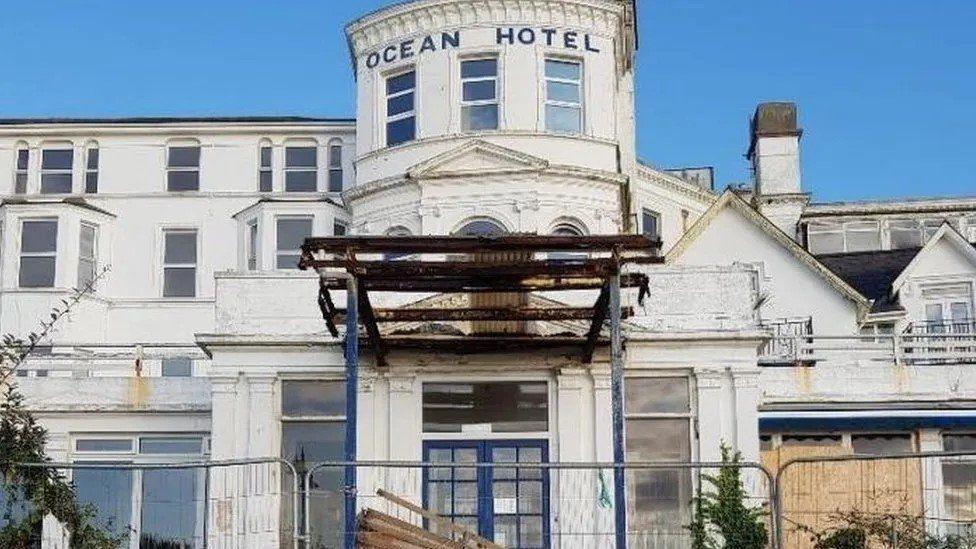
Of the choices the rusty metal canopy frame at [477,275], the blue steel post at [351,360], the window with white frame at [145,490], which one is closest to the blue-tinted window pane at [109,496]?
the window with white frame at [145,490]

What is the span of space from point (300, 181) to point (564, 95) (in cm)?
967

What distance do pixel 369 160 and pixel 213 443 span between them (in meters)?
9.69

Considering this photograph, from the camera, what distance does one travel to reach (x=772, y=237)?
36.0 m

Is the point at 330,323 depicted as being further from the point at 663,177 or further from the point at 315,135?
the point at 663,177

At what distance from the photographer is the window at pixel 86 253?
36.3 meters

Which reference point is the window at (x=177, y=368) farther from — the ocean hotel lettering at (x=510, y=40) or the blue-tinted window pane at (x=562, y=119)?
the blue-tinted window pane at (x=562, y=119)

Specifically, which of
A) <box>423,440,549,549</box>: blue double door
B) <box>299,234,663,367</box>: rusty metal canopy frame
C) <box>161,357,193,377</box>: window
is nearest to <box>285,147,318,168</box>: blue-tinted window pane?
<box>161,357,193,377</box>: window

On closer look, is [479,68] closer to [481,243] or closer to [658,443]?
[658,443]

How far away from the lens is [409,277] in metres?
19.3

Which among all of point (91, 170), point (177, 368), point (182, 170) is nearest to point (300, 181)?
point (182, 170)

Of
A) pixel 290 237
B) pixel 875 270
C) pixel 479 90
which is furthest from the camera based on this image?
pixel 875 270

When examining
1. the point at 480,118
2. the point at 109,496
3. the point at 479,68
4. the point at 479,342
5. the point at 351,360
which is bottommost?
the point at 109,496

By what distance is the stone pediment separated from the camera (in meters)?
29.4

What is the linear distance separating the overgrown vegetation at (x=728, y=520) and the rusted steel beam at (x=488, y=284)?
3.06 metres
